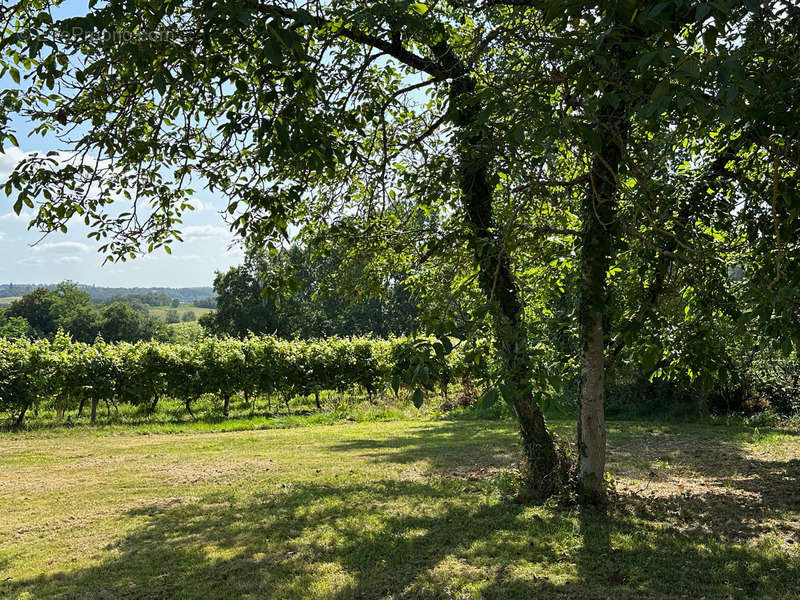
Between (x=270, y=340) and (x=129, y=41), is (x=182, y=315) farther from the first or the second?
(x=129, y=41)

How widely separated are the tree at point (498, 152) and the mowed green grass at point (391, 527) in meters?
1.05

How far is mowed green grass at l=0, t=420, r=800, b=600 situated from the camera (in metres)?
4.32

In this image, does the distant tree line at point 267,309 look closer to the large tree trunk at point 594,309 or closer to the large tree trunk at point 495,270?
the large tree trunk at point 495,270

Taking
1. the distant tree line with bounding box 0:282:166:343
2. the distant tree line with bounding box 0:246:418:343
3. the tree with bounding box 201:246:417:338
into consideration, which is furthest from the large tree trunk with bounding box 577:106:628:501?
the distant tree line with bounding box 0:282:166:343

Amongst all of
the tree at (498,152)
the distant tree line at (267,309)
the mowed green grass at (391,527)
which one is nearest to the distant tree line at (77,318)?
the distant tree line at (267,309)

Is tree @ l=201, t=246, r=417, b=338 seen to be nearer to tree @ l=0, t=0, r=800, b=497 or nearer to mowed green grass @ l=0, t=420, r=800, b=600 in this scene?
mowed green grass @ l=0, t=420, r=800, b=600

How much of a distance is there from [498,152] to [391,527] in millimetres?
3754

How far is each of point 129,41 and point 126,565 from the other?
409cm

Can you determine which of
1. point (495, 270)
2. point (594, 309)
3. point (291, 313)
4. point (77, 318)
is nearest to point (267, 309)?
point (291, 313)

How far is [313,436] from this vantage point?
12469 millimetres

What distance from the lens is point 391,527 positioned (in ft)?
18.9

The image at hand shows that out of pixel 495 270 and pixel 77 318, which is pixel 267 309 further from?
pixel 495 270

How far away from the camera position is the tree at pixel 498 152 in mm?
3715

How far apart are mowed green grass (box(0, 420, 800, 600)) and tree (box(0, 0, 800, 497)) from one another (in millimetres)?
1048
